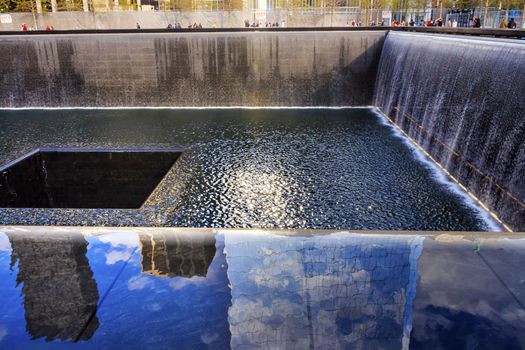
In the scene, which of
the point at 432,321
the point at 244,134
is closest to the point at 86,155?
the point at 244,134

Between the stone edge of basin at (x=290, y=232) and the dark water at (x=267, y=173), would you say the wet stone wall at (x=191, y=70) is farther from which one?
the stone edge of basin at (x=290, y=232)

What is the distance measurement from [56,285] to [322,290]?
107 centimetres

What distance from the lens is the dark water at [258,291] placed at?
1.57 metres

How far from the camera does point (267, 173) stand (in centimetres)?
638

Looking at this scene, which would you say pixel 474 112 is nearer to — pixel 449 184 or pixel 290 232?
pixel 449 184

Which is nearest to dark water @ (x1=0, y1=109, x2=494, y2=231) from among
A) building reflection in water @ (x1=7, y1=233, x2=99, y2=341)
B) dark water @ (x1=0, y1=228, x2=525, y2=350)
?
building reflection in water @ (x1=7, y1=233, x2=99, y2=341)

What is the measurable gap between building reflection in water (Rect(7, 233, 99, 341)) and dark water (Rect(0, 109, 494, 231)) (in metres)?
1.84

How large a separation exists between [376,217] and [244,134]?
4508mm

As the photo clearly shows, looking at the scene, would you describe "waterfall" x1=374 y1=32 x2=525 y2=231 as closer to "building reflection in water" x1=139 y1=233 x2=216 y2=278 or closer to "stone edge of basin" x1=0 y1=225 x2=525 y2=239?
"stone edge of basin" x1=0 y1=225 x2=525 y2=239

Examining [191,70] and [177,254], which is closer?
[177,254]

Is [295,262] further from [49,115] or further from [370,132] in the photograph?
[49,115]

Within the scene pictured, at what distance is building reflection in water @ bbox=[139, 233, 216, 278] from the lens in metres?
1.98

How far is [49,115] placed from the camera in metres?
11.6

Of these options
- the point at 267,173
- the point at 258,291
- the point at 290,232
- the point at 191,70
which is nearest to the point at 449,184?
the point at 267,173
